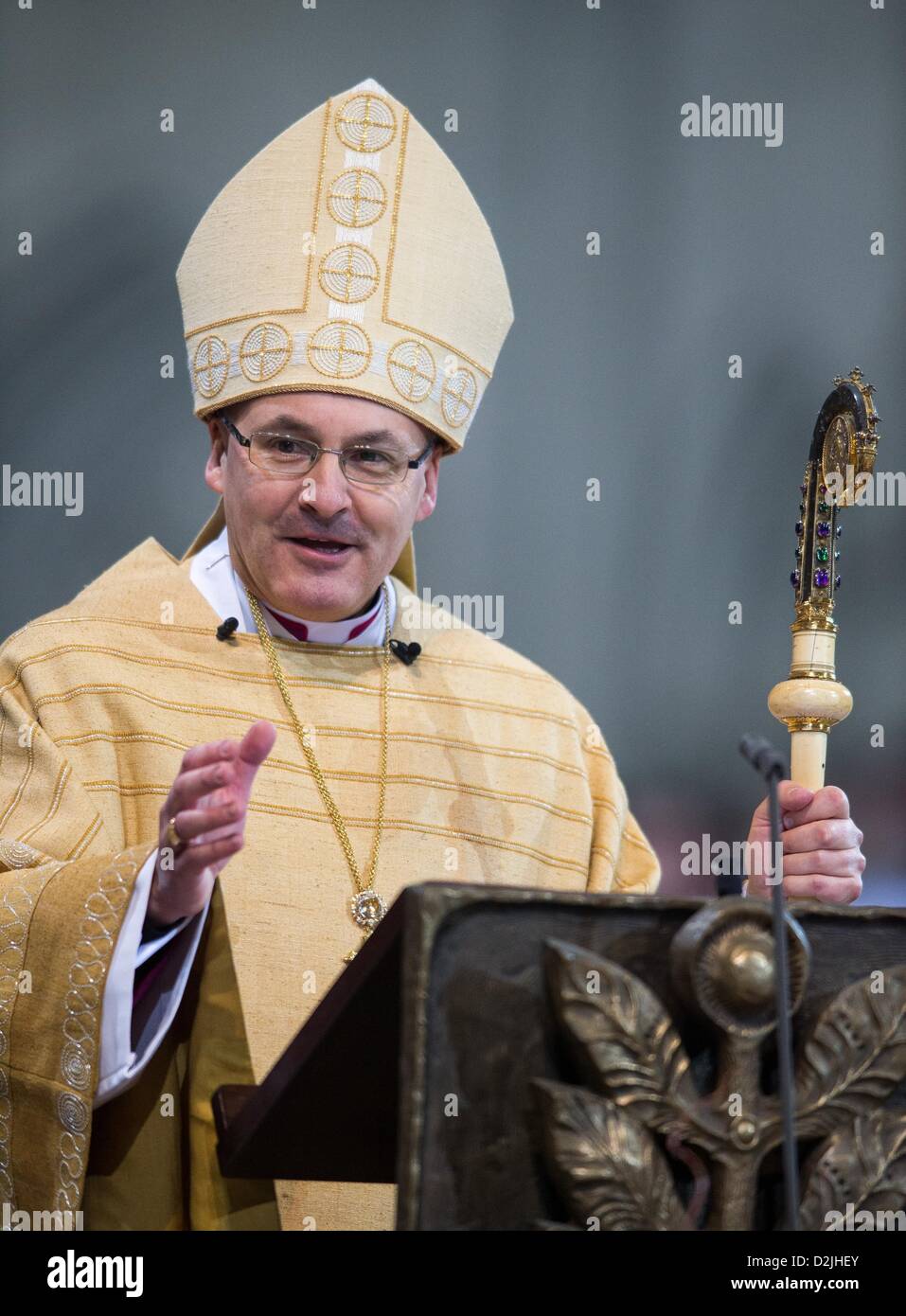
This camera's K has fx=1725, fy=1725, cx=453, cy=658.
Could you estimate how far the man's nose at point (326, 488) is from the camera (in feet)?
11.1

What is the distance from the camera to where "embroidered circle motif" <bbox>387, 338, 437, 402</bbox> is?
11.8ft

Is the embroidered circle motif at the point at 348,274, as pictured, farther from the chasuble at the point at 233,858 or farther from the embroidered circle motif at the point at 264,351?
the chasuble at the point at 233,858

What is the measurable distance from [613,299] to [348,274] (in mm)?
2118

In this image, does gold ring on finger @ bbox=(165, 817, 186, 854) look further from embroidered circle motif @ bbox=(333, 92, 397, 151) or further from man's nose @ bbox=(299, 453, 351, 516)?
embroidered circle motif @ bbox=(333, 92, 397, 151)

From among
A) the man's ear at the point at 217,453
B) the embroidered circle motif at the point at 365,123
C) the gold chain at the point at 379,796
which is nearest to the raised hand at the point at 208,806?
the gold chain at the point at 379,796

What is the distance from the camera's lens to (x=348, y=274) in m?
3.71

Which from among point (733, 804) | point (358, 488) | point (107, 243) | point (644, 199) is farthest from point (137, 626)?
point (644, 199)

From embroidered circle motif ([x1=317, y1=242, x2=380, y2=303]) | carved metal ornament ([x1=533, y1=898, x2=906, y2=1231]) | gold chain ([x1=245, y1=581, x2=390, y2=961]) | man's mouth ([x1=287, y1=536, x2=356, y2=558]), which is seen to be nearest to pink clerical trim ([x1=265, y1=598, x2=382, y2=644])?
gold chain ([x1=245, y1=581, x2=390, y2=961])

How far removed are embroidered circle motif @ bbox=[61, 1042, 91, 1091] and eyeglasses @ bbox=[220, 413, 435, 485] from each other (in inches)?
50.7

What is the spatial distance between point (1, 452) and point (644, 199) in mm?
2238

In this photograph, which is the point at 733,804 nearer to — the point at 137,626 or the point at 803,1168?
the point at 137,626

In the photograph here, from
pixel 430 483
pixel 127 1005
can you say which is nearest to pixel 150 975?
pixel 127 1005

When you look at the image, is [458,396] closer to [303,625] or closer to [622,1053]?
[303,625]

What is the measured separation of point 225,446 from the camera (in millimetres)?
3604
